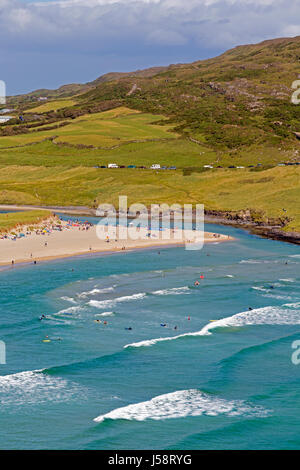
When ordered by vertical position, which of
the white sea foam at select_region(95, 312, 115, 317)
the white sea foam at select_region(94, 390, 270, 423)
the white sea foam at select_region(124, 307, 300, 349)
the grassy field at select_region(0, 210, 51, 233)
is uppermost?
the grassy field at select_region(0, 210, 51, 233)

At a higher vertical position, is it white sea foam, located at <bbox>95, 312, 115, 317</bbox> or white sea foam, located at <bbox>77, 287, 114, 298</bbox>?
white sea foam, located at <bbox>77, 287, 114, 298</bbox>

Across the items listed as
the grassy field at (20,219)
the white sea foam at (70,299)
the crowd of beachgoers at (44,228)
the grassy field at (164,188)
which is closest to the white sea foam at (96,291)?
the white sea foam at (70,299)

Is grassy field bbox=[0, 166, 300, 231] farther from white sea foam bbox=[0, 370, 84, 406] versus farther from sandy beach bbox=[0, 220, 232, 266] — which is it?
white sea foam bbox=[0, 370, 84, 406]

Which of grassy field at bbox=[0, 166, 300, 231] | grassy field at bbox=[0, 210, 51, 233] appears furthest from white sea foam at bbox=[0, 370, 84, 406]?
grassy field at bbox=[0, 166, 300, 231]

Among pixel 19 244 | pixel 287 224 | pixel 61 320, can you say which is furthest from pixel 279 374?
pixel 287 224

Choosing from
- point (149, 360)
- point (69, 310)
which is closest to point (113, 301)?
point (69, 310)

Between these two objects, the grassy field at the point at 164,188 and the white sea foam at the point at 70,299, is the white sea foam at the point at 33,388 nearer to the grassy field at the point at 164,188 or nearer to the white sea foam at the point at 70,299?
the white sea foam at the point at 70,299

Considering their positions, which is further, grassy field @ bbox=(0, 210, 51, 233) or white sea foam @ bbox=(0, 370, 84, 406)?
grassy field @ bbox=(0, 210, 51, 233)

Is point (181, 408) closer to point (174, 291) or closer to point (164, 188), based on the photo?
point (174, 291)
